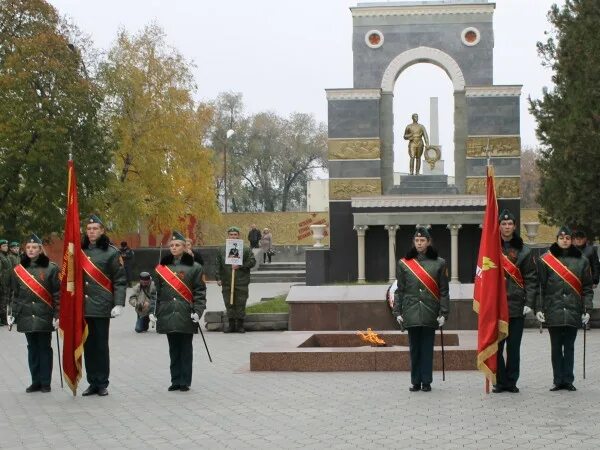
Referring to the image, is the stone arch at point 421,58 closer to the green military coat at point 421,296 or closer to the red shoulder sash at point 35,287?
the green military coat at point 421,296

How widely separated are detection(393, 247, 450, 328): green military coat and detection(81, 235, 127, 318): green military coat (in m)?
3.00

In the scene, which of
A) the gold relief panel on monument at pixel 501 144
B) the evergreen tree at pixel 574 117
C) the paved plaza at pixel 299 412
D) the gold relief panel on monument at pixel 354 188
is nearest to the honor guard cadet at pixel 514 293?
the paved plaza at pixel 299 412

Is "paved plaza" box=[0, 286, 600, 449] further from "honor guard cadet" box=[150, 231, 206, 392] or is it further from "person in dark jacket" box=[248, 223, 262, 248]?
"person in dark jacket" box=[248, 223, 262, 248]

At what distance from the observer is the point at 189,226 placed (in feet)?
171

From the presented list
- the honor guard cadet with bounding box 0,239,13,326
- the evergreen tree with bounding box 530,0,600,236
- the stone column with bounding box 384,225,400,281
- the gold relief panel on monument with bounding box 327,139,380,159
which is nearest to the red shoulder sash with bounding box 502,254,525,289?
the honor guard cadet with bounding box 0,239,13,326

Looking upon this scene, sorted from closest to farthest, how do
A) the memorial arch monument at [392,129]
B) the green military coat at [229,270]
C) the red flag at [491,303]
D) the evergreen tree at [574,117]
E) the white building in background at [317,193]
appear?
1. the red flag at [491,303]
2. the green military coat at [229,270]
3. the evergreen tree at [574,117]
4. the memorial arch monument at [392,129]
5. the white building in background at [317,193]

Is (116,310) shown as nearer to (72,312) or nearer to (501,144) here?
(72,312)

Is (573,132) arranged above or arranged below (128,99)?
below

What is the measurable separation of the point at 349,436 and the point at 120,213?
33.3m

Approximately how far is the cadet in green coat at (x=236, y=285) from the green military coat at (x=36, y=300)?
7.89 meters

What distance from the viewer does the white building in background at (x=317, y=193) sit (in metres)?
79.3

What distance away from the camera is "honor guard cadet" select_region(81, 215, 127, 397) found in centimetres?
1207

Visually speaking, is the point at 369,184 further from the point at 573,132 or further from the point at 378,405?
the point at 378,405

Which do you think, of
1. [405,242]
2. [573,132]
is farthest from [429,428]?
[405,242]
